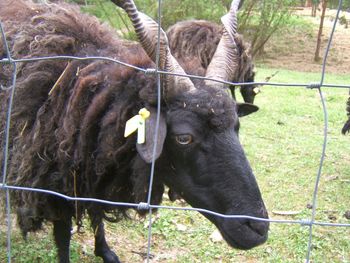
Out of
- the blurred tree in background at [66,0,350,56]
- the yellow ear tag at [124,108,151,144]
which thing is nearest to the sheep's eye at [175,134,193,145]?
the yellow ear tag at [124,108,151,144]

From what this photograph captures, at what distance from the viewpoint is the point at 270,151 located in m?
6.11

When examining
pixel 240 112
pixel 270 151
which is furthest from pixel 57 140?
pixel 270 151

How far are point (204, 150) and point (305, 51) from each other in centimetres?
2111

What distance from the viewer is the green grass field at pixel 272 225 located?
3555 millimetres

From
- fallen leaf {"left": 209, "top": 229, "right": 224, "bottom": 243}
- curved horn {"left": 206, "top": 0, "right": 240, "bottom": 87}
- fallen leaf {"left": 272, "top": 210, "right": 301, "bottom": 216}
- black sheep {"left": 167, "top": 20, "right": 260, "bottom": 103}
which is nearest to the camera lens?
curved horn {"left": 206, "top": 0, "right": 240, "bottom": 87}

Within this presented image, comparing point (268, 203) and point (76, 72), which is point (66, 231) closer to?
point (76, 72)

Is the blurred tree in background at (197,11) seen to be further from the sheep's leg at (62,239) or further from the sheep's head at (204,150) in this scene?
the sheep's head at (204,150)

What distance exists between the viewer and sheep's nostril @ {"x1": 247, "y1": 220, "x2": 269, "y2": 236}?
2209 millimetres

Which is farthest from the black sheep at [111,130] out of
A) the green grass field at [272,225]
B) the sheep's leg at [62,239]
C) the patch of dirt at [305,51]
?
the patch of dirt at [305,51]

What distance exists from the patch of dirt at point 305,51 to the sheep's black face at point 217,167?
55.9 feet

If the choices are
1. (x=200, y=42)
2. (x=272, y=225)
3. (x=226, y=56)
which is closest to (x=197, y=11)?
(x=200, y=42)

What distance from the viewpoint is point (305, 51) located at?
22109 millimetres

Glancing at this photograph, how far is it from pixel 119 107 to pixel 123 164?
32cm

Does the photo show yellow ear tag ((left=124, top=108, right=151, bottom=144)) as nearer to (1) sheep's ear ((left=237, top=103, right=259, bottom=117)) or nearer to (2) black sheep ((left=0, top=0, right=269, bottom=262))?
(2) black sheep ((left=0, top=0, right=269, bottom=262))
